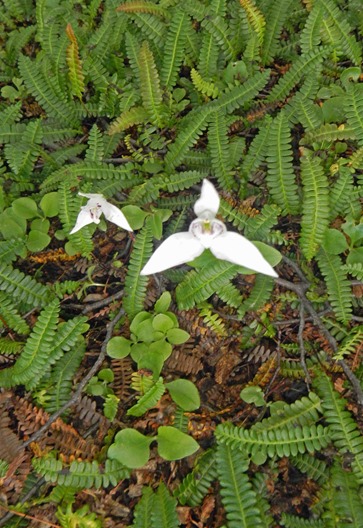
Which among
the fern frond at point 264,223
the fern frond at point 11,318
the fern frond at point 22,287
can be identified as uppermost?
the fern frond at point 264,223

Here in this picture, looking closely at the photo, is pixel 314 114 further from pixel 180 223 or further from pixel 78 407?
pixel 78 407

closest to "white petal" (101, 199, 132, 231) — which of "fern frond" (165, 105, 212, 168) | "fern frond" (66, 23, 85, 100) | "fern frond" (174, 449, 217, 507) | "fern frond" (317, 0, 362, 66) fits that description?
"fern frond" (165, 105, 212, 168)

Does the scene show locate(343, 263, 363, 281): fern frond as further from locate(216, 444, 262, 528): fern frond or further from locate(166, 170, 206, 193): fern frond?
locate(216, 444, 262, 528): fern frond

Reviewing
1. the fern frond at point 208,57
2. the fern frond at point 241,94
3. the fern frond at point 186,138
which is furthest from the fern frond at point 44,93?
the fern frond at point 241,94

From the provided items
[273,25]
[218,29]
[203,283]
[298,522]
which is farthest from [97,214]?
[298,522]

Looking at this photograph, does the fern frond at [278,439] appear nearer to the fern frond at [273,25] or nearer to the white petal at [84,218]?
the white petal at [84,218]
